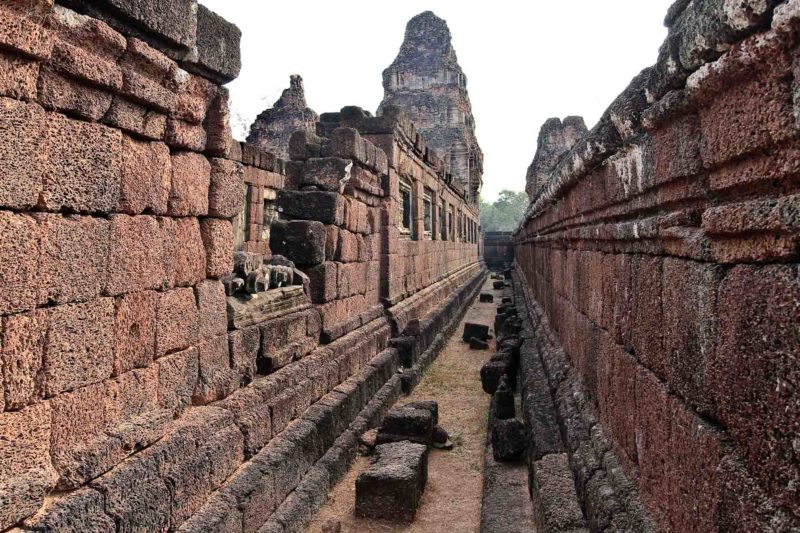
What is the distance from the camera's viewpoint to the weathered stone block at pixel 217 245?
4.18 metres

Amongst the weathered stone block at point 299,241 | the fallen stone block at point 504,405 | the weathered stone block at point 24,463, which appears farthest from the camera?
the weathered stone block at point 299,241

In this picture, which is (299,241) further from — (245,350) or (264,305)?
(245,350)

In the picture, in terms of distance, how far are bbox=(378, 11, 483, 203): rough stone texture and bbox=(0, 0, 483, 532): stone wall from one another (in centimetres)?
2381

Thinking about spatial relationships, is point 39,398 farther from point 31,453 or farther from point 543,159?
point 543,159

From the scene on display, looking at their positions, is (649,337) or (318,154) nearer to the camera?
(649,337)

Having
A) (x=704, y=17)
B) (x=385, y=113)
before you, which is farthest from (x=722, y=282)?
(x=385, y=113)

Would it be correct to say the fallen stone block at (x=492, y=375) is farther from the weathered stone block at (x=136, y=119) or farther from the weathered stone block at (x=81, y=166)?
the weathered stone block at (x=81, y=166)

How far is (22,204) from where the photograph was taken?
2592mm

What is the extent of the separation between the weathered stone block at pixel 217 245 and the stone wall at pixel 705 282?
2.62 meters

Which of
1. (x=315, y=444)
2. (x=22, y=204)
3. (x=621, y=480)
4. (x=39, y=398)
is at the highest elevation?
(x=22, y=204)

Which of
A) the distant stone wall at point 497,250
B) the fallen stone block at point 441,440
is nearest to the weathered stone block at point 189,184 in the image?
the fallen stone block at point 441,440

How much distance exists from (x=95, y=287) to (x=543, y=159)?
A: 49.6 feet

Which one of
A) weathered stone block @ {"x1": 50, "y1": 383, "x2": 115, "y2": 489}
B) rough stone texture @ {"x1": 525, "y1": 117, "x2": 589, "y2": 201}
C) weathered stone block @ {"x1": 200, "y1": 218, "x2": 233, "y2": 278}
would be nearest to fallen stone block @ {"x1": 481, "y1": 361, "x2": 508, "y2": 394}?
weathered stone block @ {"x1": 200, "y1": 218, "x2": 233, "y2": 278}

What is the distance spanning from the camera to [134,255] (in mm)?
3361
